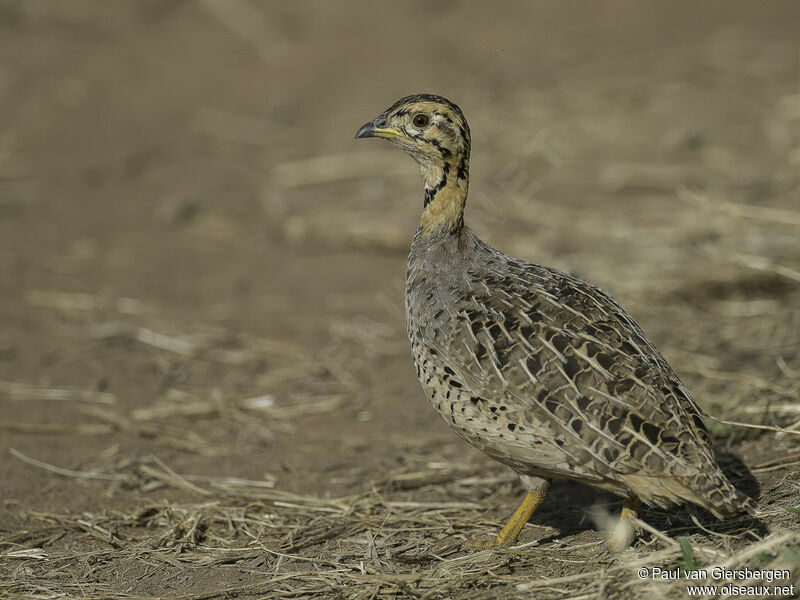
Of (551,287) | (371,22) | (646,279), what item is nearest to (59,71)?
(371,22)

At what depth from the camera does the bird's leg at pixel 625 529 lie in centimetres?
457

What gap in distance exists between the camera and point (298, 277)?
9.59m

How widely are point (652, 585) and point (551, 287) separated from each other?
1.59 meters

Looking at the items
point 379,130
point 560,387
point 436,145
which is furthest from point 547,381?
point 379,130

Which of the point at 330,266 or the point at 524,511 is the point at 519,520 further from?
the point at 330,266

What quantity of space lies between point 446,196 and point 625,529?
6.79 feet

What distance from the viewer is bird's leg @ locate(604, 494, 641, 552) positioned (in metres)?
4.57

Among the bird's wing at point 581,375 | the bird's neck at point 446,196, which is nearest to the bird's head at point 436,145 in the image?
the bird's neck at point 446,196

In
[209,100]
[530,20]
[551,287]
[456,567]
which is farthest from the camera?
[530,20]

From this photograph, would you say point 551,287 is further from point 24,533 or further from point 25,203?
point 25,203

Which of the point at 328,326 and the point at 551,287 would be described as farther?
the point at 328,326

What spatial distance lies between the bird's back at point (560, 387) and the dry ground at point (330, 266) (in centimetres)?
35

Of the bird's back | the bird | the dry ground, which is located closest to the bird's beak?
the bird

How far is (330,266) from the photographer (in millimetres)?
9766
